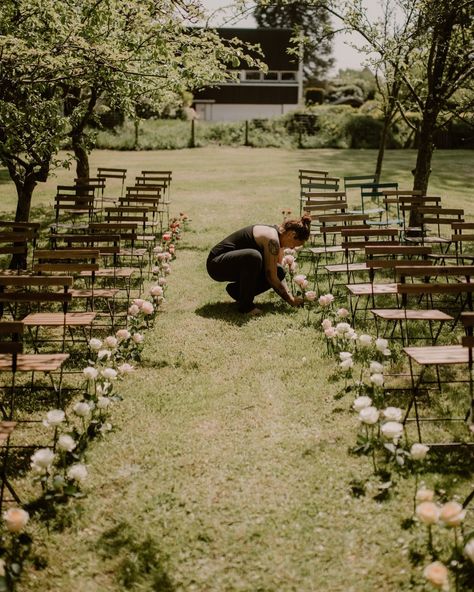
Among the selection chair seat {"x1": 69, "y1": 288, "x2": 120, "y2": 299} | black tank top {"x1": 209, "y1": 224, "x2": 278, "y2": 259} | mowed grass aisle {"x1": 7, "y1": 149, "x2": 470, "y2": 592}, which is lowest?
mowed grass aisle {"x1": 7, "y1": 149, "x2": 470, "y2": 592}

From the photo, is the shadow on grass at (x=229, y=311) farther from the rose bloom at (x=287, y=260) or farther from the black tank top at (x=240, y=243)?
the black tank top at (x=240, y=243)

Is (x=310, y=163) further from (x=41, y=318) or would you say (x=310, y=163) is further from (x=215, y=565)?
(x=215, y=565)

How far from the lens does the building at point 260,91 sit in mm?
44344

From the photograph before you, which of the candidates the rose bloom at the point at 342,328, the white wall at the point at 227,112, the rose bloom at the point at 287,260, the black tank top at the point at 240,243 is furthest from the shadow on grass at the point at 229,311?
the white wall at the point at 227,112

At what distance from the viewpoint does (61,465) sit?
4332 millimetres

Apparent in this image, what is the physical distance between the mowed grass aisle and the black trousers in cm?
43

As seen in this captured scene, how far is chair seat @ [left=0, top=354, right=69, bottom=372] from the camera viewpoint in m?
4.60

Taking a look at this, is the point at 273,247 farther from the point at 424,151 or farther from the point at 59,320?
the point at 424,151

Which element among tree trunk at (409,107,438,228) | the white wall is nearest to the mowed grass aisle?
tree trunk at (409,107,438,228)

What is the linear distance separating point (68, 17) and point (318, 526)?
22.0 feet

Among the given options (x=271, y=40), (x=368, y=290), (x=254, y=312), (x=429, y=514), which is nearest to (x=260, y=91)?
(x=271, y=40)

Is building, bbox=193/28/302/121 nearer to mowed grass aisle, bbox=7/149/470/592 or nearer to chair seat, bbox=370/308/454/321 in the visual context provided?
mowed grass aisle, bbox=7/149/470/592

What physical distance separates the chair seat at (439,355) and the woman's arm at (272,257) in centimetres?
271

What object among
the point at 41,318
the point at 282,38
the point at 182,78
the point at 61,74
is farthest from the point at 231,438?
the point at 282,38
